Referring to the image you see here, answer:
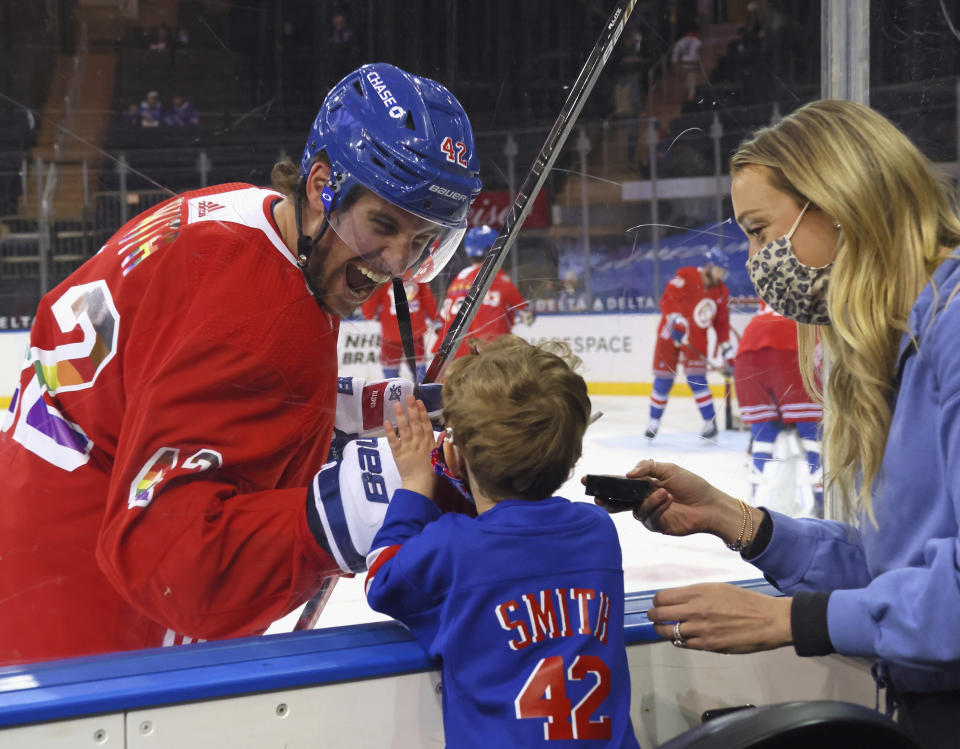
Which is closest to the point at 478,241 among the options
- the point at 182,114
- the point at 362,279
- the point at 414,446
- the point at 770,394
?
the point at 362,279

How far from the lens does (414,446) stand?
109 cm

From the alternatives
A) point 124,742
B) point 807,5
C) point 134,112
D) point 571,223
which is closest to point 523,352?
point 571,223

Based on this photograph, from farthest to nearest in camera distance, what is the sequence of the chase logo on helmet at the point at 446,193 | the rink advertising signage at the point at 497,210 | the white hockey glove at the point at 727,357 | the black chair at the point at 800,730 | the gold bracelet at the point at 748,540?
the white hockey glove at the point at 727,357 < the gold bracelet at the point at 748,540 < the rink advertising signage at the point at 497,210 < the chase logo on helmet at the point at 446,193 < the black chair at the point at 800,730

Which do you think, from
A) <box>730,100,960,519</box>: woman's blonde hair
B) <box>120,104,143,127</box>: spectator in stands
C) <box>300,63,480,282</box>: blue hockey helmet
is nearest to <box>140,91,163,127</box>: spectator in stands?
<box>120,104,143,127</box>: spectator in stands

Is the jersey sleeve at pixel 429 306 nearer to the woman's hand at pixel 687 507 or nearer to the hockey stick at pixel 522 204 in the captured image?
the hockey stick at pixel 522 204

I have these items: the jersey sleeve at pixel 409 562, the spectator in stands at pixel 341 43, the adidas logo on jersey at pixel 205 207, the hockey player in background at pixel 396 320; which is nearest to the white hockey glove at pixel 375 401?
the hockey player in background at pixel 396 320

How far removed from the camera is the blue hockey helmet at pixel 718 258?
4.40 ft

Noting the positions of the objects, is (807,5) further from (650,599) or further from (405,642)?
(405,642)

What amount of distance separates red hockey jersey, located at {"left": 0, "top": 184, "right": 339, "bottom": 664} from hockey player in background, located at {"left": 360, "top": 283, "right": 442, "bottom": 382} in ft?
0.22

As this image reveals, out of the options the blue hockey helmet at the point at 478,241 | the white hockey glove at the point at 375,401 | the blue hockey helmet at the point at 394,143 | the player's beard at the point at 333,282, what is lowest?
the white hockey glove at the point at 375,401

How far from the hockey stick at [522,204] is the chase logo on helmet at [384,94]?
0.21 m

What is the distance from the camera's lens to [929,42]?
5.04 feet

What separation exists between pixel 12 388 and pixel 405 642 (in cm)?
51

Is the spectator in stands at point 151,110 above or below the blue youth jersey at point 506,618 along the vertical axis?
above
